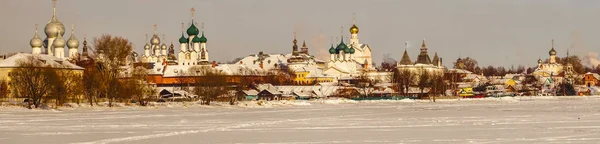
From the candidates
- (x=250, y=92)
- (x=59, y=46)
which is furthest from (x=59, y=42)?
(x=250, y=92)

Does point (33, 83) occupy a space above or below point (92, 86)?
above

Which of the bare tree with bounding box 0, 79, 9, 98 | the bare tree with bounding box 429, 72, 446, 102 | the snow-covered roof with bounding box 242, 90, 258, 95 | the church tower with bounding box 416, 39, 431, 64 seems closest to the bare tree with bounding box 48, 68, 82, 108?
the bare tree with bounding box 0, 79, 9, 98

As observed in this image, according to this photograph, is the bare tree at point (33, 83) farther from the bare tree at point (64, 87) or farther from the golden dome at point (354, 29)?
the golden dome at point (354, 29)

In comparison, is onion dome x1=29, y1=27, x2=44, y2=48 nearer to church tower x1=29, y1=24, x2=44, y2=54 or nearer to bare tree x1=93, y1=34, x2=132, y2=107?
church tower x1=29, y1=24, x2=44, y2=54

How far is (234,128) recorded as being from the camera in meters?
31.8

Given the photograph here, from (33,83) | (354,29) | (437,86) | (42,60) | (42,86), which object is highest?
(354,29)

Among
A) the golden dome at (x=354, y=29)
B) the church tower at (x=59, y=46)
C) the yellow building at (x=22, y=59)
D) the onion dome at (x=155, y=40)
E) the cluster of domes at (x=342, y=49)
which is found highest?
the golden dome at (x=354, y=29)

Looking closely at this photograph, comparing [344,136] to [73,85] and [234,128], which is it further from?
[73,85]

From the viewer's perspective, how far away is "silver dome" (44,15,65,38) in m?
106

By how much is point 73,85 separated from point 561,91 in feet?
270

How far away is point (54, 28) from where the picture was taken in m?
106

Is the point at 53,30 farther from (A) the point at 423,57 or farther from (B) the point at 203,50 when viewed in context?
(A) the point at 423,57

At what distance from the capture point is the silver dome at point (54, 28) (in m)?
106

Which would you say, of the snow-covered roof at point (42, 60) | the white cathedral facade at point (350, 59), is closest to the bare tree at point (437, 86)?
the white cathedral facade at point (350, 59)
